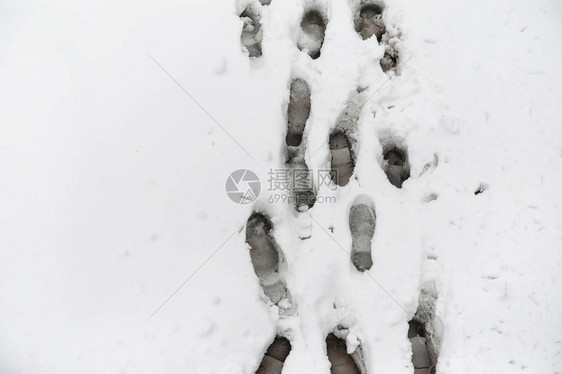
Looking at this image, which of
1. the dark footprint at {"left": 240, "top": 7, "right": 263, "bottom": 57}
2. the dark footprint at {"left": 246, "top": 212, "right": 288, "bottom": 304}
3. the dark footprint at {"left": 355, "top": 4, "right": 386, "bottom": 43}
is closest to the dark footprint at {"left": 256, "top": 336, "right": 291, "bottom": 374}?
the dark footprint at {"left": 246, "top": 212, "right": 288, "bottom": 304}

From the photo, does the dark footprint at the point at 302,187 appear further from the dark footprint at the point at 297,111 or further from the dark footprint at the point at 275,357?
the dark footprint at the point at 275,357

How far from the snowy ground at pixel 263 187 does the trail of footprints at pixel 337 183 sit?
3 centimetres

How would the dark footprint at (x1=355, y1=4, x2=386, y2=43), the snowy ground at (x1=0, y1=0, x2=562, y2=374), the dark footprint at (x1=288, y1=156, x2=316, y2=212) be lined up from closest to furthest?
1. the snowy ground at (x1=0, y1=0, x2=562, y2=374)
2. the dark footprint at (x1=288, y1=156, x2=316, y2=212)
3. the dark footprint at (x1=355, y1=4, x2=386, y2=43)

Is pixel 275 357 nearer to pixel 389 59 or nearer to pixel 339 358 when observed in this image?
pixel 339 358

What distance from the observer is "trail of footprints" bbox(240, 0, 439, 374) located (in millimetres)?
1275

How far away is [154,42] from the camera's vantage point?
1391 millimetres

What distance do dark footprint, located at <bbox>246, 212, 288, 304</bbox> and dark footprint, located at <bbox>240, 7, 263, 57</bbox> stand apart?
537 millimetres

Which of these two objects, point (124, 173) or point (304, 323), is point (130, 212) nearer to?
point (124, 173)

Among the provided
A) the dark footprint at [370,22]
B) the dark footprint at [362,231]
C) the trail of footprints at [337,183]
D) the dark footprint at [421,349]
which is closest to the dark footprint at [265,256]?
the trail of footprints at [337,183]

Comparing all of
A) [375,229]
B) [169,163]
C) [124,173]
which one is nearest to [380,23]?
[375,229]

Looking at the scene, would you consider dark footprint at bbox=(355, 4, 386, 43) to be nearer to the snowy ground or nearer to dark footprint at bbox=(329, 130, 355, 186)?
the snowy ground

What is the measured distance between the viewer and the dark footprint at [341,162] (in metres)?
1.38

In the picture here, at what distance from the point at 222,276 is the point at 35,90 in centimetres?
83

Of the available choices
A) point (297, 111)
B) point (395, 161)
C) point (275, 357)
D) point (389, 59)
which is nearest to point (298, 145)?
point (297, 111)
